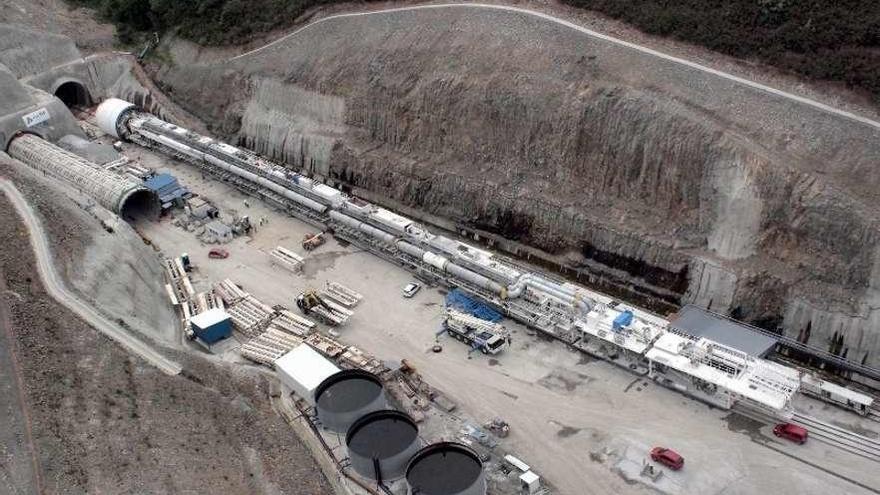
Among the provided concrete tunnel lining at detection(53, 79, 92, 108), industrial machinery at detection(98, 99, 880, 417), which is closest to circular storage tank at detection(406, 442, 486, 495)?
industrial machinery at detection(98, 99, 880, 417)

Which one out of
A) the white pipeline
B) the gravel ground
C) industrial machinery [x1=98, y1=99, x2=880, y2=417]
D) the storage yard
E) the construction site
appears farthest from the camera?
the white pipeline

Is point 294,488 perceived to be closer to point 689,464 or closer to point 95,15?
point 689,464

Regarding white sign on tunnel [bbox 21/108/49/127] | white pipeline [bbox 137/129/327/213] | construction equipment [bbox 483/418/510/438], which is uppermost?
white sign on tunnel [bbox 21/108/49/127]

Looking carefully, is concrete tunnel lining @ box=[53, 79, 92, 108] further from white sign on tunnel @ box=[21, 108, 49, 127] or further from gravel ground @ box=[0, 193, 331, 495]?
gravel ground @ box=[0, 193, 331, 495]

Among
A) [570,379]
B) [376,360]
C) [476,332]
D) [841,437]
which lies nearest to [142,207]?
[376,360]

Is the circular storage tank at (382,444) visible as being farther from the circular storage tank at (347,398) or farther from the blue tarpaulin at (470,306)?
the blue tarpaulin at (470,306)

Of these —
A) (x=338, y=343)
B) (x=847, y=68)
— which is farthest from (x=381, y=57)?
(x=847, y=68)

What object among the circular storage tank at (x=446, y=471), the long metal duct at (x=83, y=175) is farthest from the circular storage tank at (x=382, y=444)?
the long metal duct at (x=83, y=175)
